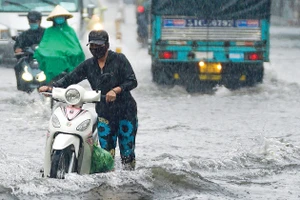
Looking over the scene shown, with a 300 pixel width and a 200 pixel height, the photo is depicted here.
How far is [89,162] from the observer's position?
811cm

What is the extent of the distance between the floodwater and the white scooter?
0.44ft

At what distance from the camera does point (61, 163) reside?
7.74 metres

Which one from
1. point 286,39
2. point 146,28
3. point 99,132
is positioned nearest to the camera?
point 99,132

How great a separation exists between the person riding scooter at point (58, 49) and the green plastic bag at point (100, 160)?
497 cm

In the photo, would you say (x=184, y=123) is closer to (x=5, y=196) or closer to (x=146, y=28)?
→ (x=5, y=196)

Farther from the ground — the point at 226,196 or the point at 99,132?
the point at 99,132

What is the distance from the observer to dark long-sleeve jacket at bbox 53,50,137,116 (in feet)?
27.2

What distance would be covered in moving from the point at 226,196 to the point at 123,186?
92 centimetres

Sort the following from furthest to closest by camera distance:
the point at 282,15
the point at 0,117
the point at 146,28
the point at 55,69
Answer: the point at 282,15, the point at 146,28, the point at 0,117, the point at 55,69

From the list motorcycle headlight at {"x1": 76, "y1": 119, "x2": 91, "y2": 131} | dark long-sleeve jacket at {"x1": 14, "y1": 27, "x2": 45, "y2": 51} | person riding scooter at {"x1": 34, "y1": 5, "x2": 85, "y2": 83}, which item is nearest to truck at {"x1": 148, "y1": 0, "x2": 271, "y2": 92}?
dark long-sleeve jacket at {"x1": 14, "y1": 27, "x2": 45, "y2": 51}

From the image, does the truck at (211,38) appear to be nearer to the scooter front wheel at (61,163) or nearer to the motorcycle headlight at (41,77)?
the motorcycle headlight at (41,77)

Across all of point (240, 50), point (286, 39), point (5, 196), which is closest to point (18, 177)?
point (5, 196)

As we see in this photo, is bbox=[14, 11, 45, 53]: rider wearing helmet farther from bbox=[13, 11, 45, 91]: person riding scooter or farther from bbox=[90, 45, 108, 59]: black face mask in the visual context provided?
bbox=[90, 45, 108, 59]: black face mask

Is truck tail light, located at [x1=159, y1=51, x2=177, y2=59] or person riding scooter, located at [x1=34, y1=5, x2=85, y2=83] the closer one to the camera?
person riding scooter, located at [x1=34, y1=5, x2=85, y2=83]
